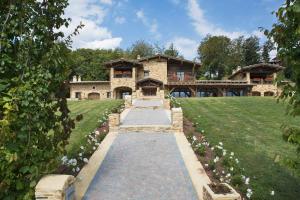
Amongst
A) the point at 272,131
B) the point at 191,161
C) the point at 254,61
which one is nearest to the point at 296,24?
the point at 191,161

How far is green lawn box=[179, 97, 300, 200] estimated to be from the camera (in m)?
9.03

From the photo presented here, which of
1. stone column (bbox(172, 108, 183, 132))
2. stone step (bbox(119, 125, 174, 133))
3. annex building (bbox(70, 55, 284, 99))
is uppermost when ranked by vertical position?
annex building (bbox(70, 55, 284, 99))

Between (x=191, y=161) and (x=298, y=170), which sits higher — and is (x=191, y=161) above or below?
below

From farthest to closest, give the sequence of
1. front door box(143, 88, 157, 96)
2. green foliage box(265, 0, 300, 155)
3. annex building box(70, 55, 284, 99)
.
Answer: front door box(143, 88, 157, 96) < annex building box(70, 55, 284, 99) < green foliage box(265, 0, 300, 155)

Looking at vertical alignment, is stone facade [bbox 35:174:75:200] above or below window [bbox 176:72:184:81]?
below

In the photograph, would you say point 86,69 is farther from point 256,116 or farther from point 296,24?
point 296,24

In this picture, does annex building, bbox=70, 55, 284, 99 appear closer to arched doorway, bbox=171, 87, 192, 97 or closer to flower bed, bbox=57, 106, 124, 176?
arched doorway, bbox=171, 87, 192, 97

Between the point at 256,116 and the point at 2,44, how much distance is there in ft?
57.8

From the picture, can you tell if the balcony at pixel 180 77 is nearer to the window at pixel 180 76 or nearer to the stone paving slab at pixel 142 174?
the window at pixel 180 76

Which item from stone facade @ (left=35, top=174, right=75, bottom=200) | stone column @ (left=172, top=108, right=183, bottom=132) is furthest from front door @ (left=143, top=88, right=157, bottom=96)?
stone facade @ (left=35, top=174, right=75, bottom=200)

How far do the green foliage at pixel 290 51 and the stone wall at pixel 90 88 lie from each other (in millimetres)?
44329

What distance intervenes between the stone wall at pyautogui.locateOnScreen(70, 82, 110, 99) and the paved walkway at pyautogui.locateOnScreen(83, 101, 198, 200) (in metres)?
36.7

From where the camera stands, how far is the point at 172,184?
8.50 meters

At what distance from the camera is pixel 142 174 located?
916cm
